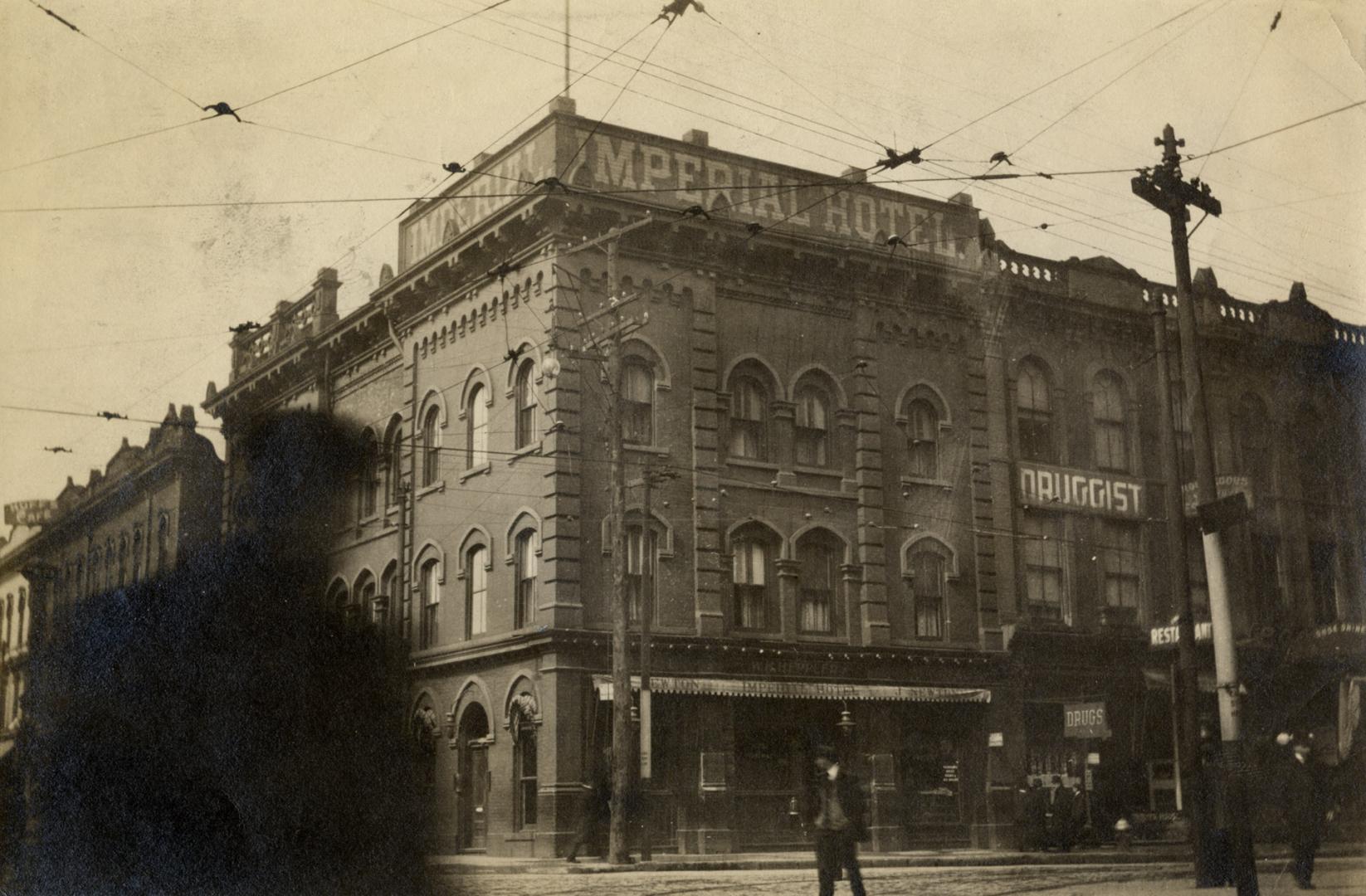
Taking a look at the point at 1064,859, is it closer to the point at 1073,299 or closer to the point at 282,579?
the point at 1073,299

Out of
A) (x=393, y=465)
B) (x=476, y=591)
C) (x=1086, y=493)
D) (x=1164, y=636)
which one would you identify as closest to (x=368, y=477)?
(x=393, y=465)

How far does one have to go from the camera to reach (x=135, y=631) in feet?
41.2

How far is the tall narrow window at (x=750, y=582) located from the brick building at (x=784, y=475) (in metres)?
0.04

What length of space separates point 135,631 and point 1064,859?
11.9 m

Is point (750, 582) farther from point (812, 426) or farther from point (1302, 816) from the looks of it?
point (1302, 816)

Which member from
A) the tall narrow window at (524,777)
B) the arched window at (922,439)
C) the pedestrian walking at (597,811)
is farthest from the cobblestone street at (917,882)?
the arched window at (922,439)

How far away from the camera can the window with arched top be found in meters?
19.3

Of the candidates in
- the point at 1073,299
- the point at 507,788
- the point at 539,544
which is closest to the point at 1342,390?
the point at 1073,299

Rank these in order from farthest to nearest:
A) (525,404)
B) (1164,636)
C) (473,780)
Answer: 1. (1164,636)
2. (525,404)
3. (473,780)

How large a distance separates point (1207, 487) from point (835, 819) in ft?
15.9

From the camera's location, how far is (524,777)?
17.2 metres

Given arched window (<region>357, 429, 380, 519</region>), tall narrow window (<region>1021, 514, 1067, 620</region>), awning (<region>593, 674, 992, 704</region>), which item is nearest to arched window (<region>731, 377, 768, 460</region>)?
awning (<region>593, 674, 992, 704</region>)

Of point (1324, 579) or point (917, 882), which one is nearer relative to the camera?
point (917, 882)

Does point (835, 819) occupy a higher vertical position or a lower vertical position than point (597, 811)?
higher
